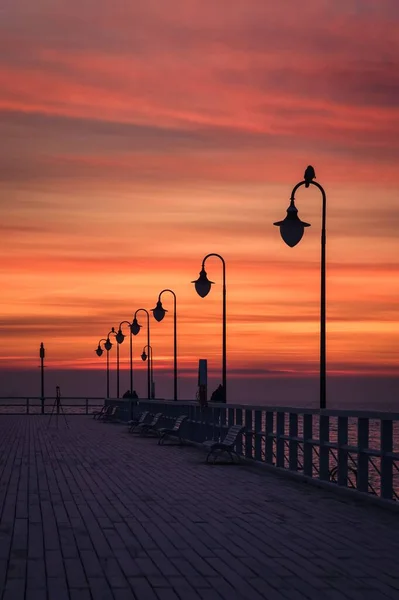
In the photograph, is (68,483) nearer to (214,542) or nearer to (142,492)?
(142,492)

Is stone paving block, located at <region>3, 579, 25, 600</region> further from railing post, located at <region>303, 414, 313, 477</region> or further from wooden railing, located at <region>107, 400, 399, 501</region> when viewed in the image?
railing post, located at <region>303, 414, 313, 477</region>

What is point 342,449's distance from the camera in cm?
1557

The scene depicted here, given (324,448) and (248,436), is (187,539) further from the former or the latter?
(248,436)

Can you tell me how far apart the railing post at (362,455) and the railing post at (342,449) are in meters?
0.65

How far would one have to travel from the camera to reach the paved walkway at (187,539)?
8461mm

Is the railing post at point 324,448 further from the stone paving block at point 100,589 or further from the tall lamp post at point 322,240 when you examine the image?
the stone paving block at point 100,589

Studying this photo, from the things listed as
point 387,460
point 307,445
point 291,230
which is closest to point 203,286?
point 291,230

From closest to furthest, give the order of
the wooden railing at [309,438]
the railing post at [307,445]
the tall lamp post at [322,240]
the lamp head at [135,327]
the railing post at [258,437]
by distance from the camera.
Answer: the wooden railing at [309,438], the railing post at [307,445], the tall lamp post at [322,240], the railing post at [258,437], the lamp head at [135,327]

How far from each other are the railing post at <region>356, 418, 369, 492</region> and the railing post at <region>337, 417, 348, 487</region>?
0.65m

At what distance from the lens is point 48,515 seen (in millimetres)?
Answer: 13172

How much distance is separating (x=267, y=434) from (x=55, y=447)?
393 inches

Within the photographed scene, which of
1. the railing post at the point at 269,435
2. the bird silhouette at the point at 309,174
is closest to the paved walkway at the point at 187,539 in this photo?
the railing post at the point at 269,435

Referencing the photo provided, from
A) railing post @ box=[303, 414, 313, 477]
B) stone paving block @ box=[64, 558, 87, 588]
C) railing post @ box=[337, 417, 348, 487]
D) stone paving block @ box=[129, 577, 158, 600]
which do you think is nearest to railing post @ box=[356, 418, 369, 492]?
railing post @ box=[337, 417, 348, 487]

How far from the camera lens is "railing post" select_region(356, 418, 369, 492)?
14.6 metres
